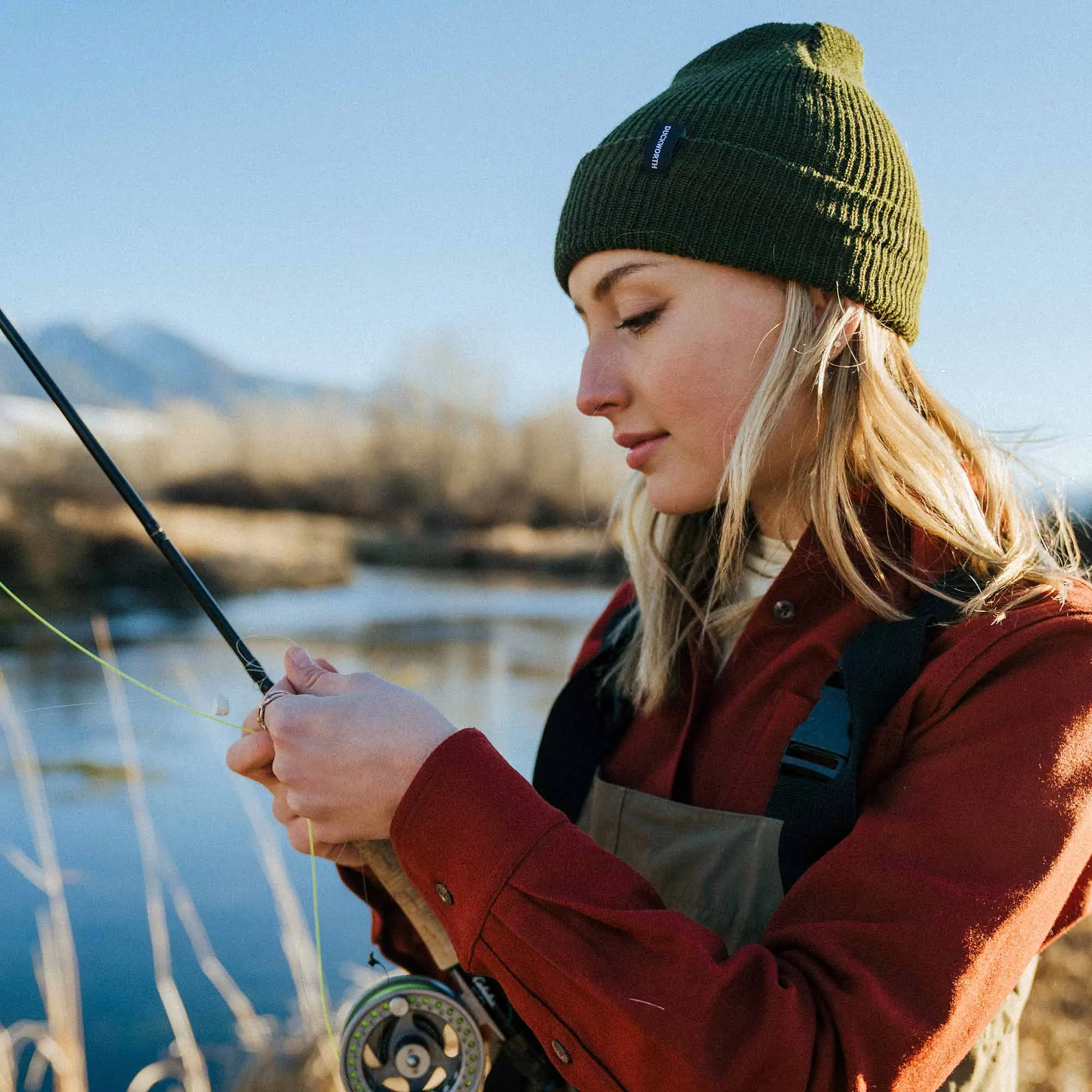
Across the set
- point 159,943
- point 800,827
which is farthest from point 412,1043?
point 159,943

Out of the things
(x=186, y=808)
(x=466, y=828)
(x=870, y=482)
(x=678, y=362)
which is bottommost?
(x=186, y=808)

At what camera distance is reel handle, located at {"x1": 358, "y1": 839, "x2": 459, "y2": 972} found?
1.07 meters

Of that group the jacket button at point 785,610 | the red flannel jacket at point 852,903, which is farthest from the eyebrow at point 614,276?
the red flannel jacket at point 852,903

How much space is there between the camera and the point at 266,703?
0.98 m

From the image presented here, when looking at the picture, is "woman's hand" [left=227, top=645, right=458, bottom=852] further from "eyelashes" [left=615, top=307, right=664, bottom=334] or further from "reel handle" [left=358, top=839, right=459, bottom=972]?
"eyelashes" [left=615, top=307, right=664, bottom=334]

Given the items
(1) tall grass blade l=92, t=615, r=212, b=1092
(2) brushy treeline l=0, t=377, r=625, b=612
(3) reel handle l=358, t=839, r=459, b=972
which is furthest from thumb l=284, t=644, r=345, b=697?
(2) brushy treeline l=0, t=377, r=625, b=612

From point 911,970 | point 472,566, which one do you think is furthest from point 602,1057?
point 472,566

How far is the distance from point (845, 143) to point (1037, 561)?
602 millimetres

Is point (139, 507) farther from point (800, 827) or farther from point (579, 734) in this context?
point (800, 827)

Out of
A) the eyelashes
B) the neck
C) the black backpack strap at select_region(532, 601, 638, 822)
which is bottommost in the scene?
the black backpack strap at select_region(532, 601, 638, 822)

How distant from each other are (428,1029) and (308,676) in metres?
0.47

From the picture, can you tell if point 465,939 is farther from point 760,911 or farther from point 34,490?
point 34,490

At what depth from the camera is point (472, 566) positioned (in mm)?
5242

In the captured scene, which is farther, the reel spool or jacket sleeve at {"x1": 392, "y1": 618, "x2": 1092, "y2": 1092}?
the reel spool
